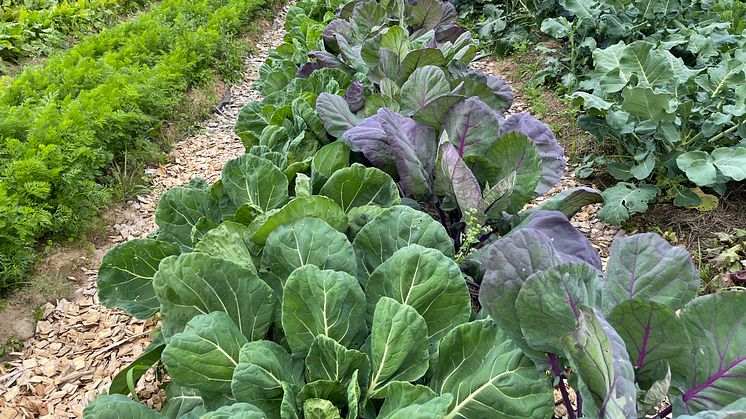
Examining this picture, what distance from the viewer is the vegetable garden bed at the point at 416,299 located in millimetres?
1104

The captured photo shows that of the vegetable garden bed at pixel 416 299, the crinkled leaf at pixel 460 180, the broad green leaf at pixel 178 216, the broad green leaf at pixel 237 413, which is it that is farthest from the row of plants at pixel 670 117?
the broad green leaf at pixel 237 413

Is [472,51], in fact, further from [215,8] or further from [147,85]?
[215,8]

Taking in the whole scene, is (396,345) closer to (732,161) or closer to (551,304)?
(551,304)

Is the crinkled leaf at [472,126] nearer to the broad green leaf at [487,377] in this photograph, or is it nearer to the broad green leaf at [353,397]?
the broad green leaf at [487,377]

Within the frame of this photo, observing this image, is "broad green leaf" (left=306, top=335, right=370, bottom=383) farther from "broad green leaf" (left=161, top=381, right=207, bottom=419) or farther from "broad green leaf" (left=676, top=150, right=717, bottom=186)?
"broad green leaf" (left=676, top=150, right=717, bottom=186)

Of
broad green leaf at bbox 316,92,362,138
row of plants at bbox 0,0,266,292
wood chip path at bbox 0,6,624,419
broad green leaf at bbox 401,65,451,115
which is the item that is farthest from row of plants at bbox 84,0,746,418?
row of plants at bbox 0,0,266,292

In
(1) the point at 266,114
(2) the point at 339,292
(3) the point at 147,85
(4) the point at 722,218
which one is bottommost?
(4) the point at 722,218

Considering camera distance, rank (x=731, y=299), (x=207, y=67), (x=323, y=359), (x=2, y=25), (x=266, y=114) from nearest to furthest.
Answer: (x=731, y=299) → (x=323, y=359) → (x=266, y=114) → (x=207, y=67) → (x=2, y=25)

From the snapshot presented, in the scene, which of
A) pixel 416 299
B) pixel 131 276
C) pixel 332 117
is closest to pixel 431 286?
pixel 416 299

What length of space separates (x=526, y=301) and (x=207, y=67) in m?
5.97

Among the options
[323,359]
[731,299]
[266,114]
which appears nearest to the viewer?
[731,299]

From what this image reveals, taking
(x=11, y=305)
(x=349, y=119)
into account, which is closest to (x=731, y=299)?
(x=349, y=119)

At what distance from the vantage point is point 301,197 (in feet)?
5.20

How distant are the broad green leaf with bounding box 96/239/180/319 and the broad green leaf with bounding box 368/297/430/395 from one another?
0.86m
